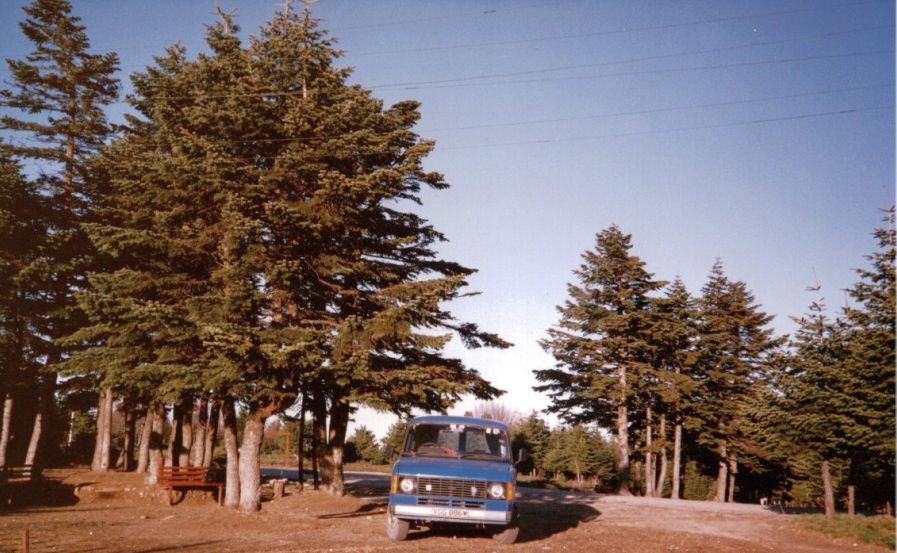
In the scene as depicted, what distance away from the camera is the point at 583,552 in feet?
35.1

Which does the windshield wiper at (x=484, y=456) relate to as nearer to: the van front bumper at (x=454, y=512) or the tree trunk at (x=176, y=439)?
the van front bumper at (x=454, y=512)

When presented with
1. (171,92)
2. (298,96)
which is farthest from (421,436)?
(171,92)

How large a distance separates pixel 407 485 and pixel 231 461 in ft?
29.2

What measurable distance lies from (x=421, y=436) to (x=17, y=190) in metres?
21.3

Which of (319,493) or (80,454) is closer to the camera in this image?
(319,493)

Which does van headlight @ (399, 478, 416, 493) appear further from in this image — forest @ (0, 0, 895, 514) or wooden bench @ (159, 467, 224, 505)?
wooden bench @ (159, 467, 224, 505)

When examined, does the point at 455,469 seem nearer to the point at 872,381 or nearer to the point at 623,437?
the point at 872,381

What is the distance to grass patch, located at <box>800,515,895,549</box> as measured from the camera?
13609 millimetres

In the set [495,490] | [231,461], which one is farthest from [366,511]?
[495,490]

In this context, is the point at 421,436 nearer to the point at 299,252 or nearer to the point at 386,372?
the point at 386,372

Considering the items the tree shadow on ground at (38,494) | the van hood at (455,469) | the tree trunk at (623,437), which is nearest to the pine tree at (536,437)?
the tree trunk at (623,437)

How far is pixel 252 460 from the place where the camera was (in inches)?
645

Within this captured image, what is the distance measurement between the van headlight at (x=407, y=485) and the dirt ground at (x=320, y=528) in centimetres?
98

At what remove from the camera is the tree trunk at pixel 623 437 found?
3269 cm
